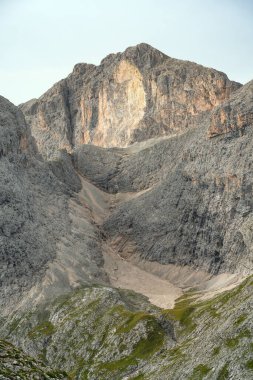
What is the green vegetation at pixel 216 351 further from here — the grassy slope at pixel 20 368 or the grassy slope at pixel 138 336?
the grassy slope at pixel 20 368

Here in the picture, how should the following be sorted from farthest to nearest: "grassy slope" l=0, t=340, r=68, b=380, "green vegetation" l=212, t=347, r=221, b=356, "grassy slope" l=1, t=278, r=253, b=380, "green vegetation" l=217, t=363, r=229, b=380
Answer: "grassy slope" l=1, t=278, r=253, b=380, "green vegetation" l=212, t=347, r=221, b=356, "green vegetation" l=217, t=363, r=229, b=380, "grassy slope" l=0, t=340, r=68, b=380

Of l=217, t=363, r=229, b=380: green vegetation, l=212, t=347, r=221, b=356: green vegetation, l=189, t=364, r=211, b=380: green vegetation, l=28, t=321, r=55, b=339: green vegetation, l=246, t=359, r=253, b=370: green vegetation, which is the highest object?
l=246, t=359, r=253, b=370: green vegetation

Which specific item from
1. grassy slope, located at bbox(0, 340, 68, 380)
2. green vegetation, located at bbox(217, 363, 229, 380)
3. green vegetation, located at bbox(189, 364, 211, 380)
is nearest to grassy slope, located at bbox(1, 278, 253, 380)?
green vegetation, located at bbox(189, 364, 211, 380)

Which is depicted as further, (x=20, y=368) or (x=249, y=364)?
(x=249, y=364)

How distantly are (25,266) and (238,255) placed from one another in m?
65.2

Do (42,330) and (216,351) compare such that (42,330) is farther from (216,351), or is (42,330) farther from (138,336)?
(216,351)

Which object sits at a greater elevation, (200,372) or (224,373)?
(224,373)

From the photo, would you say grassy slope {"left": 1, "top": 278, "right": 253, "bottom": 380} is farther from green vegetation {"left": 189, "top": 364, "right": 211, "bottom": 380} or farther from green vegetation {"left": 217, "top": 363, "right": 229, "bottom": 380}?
green vegetation {"left": 217, "top": 363, "right": 229, "bottom": 380}

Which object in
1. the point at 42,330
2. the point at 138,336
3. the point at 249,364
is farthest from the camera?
the point at 42,330

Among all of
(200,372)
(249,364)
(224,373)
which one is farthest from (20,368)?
(200,372)

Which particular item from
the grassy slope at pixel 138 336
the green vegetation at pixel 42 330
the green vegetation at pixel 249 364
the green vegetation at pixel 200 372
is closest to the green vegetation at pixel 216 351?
the grassy slope at pixel 138 336

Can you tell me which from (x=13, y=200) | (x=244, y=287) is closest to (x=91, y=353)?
(x=244, y=287)

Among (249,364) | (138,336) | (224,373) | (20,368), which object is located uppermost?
(20,368)

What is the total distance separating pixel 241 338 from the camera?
91.6 m
